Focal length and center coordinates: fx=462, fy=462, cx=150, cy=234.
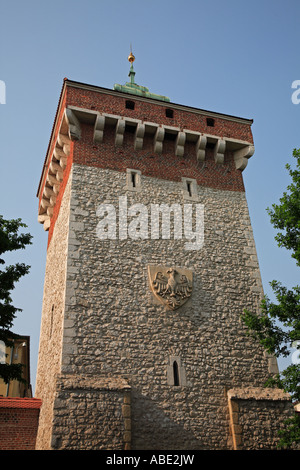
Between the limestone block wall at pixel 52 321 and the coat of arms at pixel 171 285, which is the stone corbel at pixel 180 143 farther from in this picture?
the coat of arms at pixel 171 285


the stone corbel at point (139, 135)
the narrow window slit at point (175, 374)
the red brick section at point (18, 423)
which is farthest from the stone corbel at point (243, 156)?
the red brick section at point (18, 423)

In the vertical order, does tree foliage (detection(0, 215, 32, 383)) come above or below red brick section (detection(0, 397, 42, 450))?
above

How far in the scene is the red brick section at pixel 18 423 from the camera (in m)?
10.8

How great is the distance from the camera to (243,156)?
15.4 meters

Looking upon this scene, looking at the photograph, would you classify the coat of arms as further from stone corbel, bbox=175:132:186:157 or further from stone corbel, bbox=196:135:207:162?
stone corbel, bbox=196:135:207:162

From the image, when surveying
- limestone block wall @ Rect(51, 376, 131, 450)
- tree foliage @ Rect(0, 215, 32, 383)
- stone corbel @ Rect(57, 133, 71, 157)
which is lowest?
limestone block wall @ Rect(51, 376, 131, 450)

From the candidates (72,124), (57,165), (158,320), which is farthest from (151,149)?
(158,320)

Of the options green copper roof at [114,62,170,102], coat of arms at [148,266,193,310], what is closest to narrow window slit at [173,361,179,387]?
coat of arms at [148,266,193,310]

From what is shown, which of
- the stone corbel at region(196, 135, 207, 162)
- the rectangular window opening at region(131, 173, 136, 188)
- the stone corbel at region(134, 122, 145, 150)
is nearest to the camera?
the rectangular window opening at region(131, 173, 136, 188)

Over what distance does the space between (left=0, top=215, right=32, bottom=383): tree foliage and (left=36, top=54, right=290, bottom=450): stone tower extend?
39.9 inches

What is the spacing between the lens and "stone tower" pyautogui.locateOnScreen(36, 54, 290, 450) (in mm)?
10398

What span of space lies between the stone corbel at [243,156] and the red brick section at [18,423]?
31.1 ft

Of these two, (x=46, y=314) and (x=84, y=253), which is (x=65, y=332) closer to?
(x=84, y=253)

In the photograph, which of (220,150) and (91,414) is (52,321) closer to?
(91,414)
